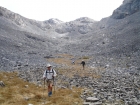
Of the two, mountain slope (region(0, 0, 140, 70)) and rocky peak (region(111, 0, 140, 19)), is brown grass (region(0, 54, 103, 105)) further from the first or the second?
rocky peak (region(111, 0, 140, 19))

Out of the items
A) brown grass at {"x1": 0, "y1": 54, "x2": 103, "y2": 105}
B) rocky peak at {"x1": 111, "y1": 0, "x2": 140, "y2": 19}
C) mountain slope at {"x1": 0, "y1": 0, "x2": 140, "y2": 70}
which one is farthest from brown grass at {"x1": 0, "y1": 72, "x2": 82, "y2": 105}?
rocky peak at {"x1": 111, "y1": 0, "x2": 140, "y2": 19}

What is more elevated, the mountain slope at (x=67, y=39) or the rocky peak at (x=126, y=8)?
the rocky peak at (x=126, y=8)

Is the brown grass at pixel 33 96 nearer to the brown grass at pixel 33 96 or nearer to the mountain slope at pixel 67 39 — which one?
the brown grass at pixel 33 96

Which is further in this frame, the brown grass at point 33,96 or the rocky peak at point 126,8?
the rocky peak at point 126,8

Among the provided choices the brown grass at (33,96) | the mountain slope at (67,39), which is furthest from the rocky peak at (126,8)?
the brown grass at (33,96)

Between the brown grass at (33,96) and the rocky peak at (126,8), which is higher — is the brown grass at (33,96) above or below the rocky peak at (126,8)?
below

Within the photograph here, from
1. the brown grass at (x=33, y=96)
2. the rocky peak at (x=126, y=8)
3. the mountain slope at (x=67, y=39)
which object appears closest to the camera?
the brown grass at (x=33, y=96)

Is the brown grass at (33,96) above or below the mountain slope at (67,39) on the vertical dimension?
below

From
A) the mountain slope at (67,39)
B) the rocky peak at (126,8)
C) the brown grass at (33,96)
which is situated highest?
the rocky peak at (126,8)

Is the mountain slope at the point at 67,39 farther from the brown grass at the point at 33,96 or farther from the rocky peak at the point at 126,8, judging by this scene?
the brown grass at the point at 33,96

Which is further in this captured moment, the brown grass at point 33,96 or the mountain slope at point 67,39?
the mountain slope at point 67,39

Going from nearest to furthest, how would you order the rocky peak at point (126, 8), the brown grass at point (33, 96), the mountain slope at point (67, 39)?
the brown grass at point (33, 96)
the mountain slope at point (67, 39)
the rocky peak at point (126, 8)

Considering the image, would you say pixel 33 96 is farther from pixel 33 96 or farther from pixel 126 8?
pixel 126 8

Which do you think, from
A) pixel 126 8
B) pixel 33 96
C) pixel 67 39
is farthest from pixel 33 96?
pixel 126 8
